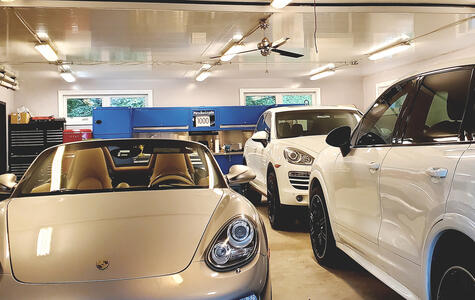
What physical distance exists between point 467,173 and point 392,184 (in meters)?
0.60

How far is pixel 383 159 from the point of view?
2.31 m

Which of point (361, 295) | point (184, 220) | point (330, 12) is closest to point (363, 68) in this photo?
point (330, 12)

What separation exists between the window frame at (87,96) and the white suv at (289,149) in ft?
25.2

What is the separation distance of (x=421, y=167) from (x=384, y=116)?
74 cm

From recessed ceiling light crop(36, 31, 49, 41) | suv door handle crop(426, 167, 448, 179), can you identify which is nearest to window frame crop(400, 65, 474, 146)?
suv door handle crop(426, 167, 448, 179)

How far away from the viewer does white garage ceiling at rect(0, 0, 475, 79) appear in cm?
656

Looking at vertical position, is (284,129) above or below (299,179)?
above

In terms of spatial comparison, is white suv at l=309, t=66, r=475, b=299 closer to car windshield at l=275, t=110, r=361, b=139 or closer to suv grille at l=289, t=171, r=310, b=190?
suv grille at l=289, t=171, r=310, b=190

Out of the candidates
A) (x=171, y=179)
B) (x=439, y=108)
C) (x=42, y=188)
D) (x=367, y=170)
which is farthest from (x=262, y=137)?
(x=439, y=108)

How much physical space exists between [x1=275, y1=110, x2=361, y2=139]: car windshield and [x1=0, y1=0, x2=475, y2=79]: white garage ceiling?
1755mm

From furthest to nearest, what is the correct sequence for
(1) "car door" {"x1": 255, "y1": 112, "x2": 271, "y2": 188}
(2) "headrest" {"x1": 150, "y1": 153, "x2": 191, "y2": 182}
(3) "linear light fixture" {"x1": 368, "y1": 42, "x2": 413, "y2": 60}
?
(3) "linear light fixture" {"x1": 368, "y1": 42, "x2": 413, "y2": 60}
(1) "car door" {"x1": 255, "y1": 112, "x2": 271, "y2": 188}
(2) "headrest" {"x1": 150, "y1": 153, "x2": 191, "y2": 182}

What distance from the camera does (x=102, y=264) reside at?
1736 mm

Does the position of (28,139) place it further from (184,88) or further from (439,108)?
(439,108)

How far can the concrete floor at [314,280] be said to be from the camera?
10.3ft
